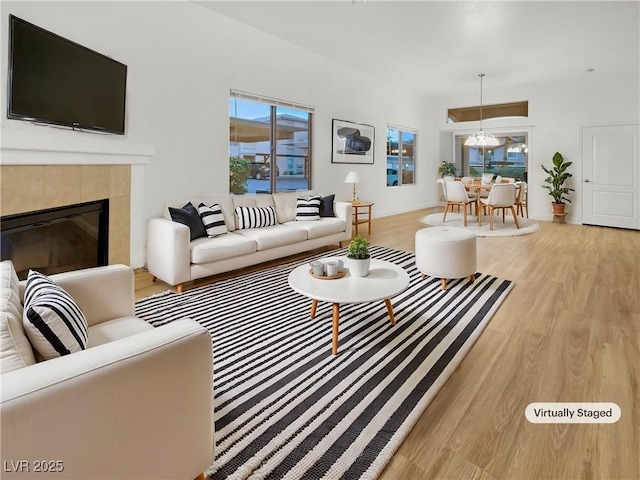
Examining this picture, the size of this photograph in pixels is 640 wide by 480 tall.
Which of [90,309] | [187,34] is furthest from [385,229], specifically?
[90,309]

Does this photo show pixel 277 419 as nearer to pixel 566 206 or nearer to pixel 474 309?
pixel 474 309

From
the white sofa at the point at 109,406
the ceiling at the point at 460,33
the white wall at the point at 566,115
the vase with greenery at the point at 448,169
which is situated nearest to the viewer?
the white sofa at the point at 109,406

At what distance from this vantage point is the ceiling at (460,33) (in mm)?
4141

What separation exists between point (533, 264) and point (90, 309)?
438 centimetres

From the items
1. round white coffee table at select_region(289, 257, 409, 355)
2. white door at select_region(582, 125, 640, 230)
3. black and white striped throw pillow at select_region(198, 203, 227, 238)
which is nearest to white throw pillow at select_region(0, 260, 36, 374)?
round white coffee table at select_region(289, 257, 409, 355)

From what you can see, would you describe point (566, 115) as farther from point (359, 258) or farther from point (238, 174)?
point (359, 258)

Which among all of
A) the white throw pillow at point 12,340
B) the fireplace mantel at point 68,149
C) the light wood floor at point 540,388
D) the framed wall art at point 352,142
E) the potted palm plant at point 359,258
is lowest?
the light wood floor at point 540,388

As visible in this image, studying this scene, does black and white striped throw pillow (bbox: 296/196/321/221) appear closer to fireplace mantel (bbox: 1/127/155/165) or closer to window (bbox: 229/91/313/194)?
window (bbox: 229/91/313/194)

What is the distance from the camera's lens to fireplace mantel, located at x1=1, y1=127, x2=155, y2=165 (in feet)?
7.74

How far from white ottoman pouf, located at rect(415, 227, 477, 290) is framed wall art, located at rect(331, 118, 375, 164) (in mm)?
3320

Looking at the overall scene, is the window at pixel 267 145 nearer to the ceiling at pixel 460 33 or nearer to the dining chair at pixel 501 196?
the ceiling at pixel 460 33

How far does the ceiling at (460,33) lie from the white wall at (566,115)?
0.31m

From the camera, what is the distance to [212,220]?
387 centimetres

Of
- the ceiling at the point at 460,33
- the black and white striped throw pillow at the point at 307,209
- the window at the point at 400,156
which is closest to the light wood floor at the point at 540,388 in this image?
the black and white striped throw pillow at the point at 307,209
